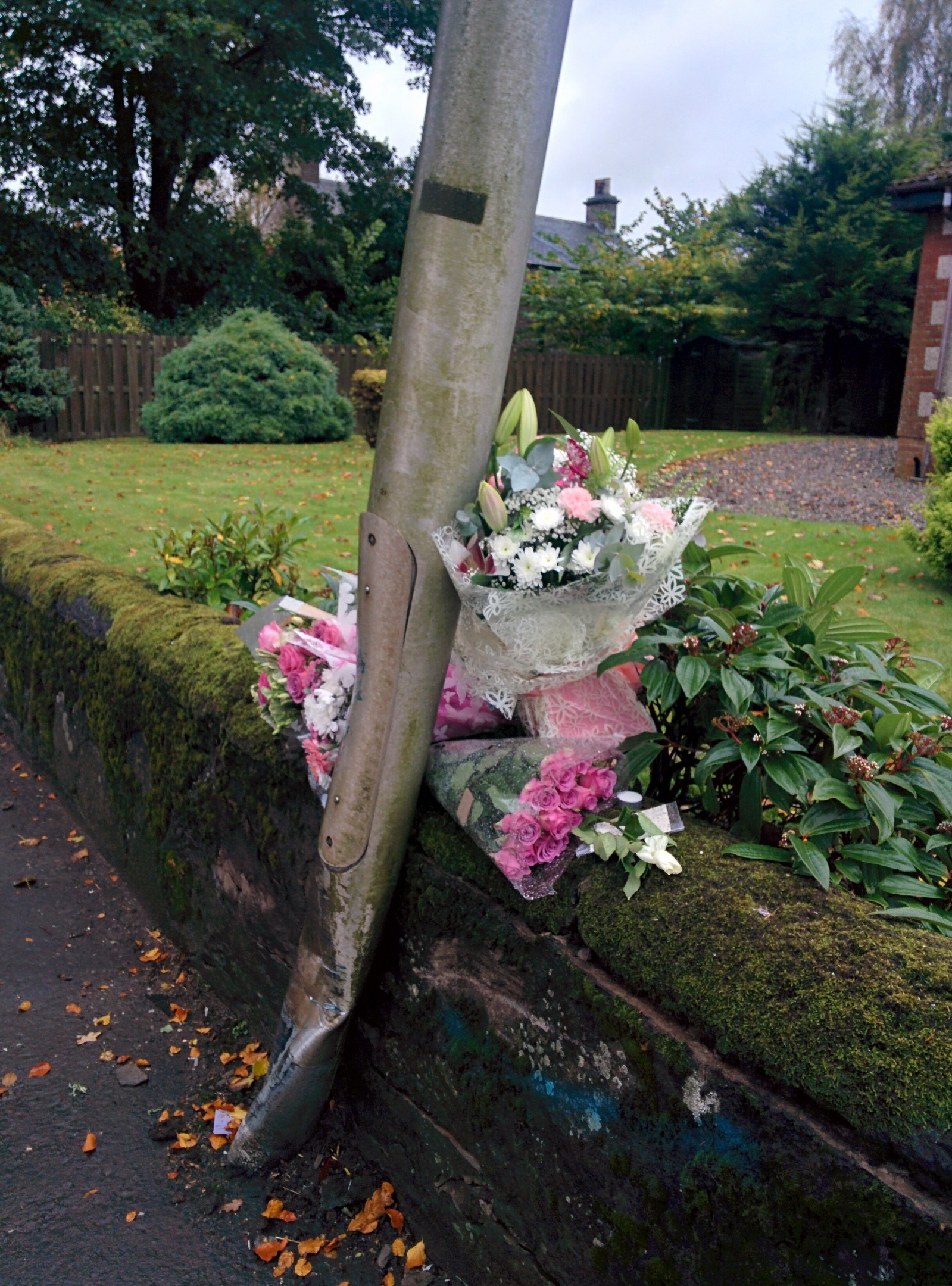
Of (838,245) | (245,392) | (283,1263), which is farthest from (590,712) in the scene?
(838,245)

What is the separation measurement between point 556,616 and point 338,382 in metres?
18.5

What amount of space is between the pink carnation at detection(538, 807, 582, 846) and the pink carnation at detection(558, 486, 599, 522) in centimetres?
59

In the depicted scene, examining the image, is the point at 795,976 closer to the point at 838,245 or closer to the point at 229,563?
the point at 229,563

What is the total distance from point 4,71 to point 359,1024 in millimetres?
24181

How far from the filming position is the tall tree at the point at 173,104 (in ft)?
67.5

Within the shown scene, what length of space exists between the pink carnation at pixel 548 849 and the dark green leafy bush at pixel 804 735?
27 cm

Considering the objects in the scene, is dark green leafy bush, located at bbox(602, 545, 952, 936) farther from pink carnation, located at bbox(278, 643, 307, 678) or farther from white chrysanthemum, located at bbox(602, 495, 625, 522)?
pink carnation, located at bbox(278, 643, 307, 678)

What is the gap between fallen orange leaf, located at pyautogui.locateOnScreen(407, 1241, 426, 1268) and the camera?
2363 mm

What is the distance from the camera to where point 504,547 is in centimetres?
204

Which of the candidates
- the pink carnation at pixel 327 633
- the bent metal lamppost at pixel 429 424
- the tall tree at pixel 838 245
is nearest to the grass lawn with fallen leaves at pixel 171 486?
the pink carnation at pixel 327 633

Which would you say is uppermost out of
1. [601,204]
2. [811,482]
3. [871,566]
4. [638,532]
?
[601,204]

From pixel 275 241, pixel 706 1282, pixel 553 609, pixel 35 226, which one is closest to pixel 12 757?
pixel 553 609

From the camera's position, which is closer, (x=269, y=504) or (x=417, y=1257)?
(x=417, y=1257)

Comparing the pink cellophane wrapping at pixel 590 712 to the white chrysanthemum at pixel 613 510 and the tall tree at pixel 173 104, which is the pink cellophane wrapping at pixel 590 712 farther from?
the tall tree at pixel 173 104
